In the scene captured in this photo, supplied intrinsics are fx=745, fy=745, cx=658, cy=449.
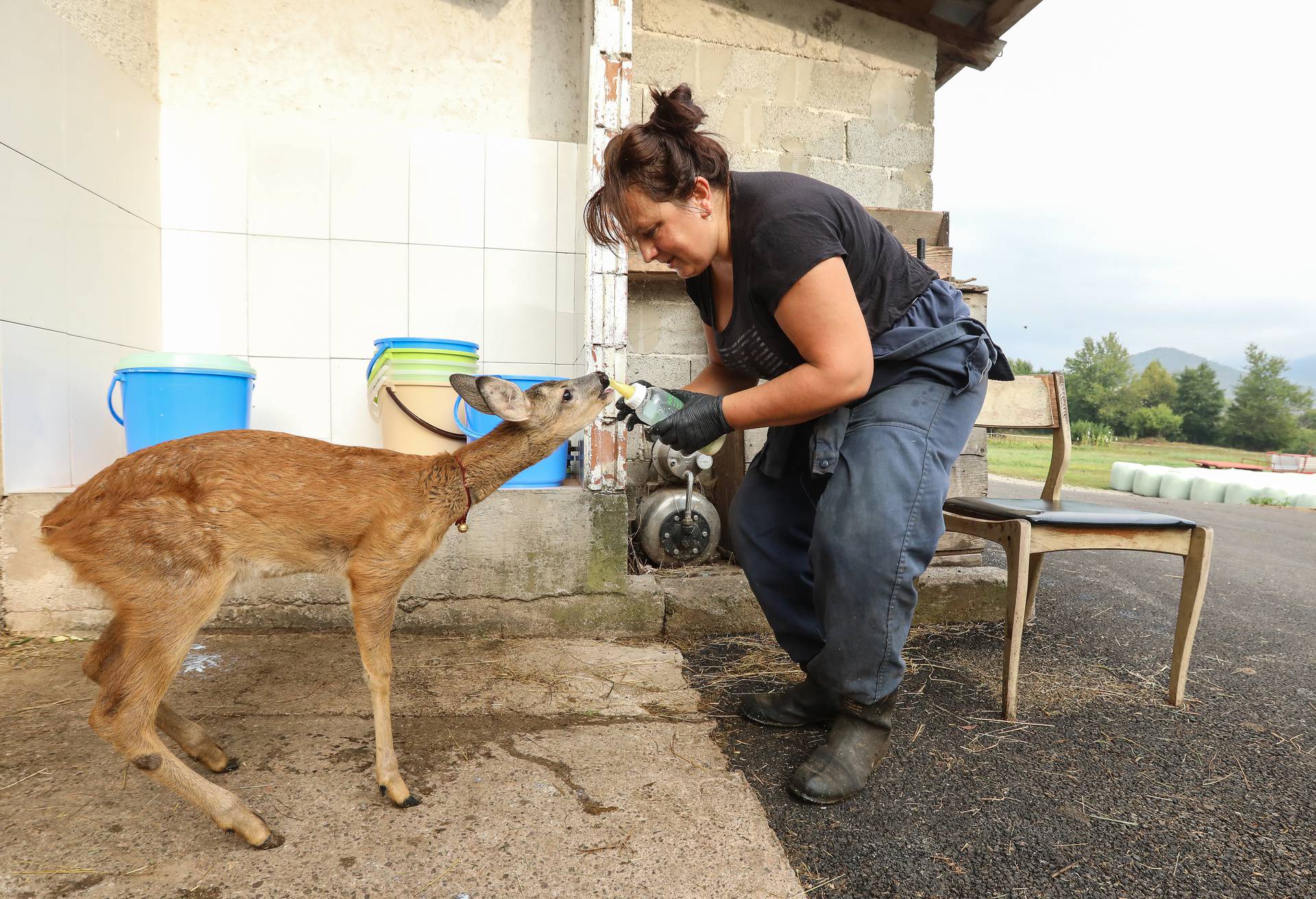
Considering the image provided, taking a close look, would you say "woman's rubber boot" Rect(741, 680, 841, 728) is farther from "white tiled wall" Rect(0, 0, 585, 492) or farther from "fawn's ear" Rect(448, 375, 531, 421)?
"white tiled wall" Rect(0, 0, 585, 492)

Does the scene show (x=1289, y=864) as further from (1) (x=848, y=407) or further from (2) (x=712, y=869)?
(1) (x=848, y=407)

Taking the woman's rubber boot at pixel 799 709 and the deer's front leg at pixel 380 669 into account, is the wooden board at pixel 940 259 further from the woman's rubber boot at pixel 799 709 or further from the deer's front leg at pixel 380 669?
the deer's front leg at pixel 380 669

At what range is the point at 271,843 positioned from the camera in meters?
1.65

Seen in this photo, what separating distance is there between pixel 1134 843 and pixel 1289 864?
0.33 metres

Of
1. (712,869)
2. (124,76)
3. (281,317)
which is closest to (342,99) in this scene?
(124,76)

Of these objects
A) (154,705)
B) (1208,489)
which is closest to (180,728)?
(154,705)

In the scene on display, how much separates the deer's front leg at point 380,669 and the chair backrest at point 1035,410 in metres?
2.64

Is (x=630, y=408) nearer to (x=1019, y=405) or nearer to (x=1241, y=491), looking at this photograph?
(x=1019, y=405)

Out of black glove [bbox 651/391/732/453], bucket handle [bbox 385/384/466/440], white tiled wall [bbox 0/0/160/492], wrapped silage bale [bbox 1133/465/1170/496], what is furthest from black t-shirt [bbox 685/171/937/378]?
wrapped silage bale [bbox 1133/465/1170/496]

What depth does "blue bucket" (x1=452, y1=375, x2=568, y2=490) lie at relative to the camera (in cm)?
321

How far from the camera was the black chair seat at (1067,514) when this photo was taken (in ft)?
8.41

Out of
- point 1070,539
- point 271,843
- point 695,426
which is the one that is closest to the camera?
point 271,843

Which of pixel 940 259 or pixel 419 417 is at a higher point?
pixel 940 259

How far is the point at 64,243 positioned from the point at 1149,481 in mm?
18468
